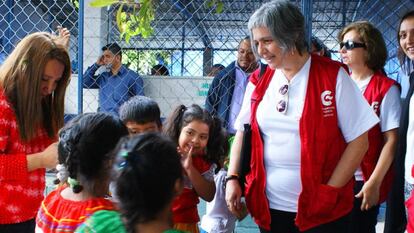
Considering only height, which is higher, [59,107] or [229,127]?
[59,107]

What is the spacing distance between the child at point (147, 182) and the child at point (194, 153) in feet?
2.51

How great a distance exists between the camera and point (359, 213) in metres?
2.19

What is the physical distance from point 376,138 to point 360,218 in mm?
367

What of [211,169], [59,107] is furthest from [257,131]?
[59,107]

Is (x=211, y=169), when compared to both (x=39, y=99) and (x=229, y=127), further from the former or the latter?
(x=229, y=127)

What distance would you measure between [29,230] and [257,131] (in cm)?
95

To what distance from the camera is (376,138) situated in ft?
6.97

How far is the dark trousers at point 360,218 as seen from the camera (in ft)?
7.16

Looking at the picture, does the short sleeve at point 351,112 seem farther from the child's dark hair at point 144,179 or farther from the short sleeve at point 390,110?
the child's dark hair at point 144,179

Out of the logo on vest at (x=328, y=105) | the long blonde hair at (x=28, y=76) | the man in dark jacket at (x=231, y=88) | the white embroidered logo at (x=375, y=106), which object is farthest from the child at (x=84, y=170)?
the man in dark jacket at (x=231, y=88)

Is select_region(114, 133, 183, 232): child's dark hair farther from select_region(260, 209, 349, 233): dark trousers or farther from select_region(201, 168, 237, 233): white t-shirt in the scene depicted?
select_region(201, 168, 237, 233): white t-shirt

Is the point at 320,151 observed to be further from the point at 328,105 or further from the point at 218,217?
the point at 218,217

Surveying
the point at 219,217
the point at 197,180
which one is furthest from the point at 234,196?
the point at 219,217

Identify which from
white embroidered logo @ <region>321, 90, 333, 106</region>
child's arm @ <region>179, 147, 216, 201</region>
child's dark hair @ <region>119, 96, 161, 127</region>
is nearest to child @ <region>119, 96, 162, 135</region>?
child's dark hair @ <region>119, 96, 161, 127</region>
